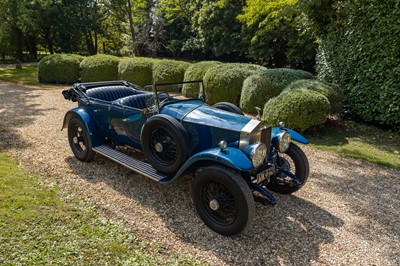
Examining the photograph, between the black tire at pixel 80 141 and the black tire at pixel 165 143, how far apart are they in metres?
1.29

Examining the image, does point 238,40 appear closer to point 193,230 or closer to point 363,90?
point 363,90

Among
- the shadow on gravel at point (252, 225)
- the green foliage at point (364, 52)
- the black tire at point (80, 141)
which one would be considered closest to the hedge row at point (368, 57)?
the green foliage at point (364, 52)

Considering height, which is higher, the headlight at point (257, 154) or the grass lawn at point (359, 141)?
the headlight at point (257, 154)

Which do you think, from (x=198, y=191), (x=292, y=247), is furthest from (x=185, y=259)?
(x=292, y=247)

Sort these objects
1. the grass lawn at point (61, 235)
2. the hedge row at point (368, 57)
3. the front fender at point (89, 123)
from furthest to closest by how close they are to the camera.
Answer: the hedge row at point (368, 57) < the front fender at point (89, 123) < the grass lawn at point (61, 235)

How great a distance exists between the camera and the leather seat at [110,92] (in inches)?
185

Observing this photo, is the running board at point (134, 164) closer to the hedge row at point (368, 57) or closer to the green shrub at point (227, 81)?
the green shrub at point (227, 81)

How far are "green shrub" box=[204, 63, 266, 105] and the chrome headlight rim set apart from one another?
5335mm

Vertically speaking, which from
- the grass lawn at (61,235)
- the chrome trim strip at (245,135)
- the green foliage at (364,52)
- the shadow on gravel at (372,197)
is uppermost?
the green foliage at (364,52)

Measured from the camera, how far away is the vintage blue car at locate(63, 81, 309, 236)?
2.81 m

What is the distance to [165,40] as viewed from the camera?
25141 mm

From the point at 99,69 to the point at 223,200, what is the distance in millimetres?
11401

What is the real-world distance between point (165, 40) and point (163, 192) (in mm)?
23352

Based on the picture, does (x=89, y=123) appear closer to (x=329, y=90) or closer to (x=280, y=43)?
(x=329, y=90)
